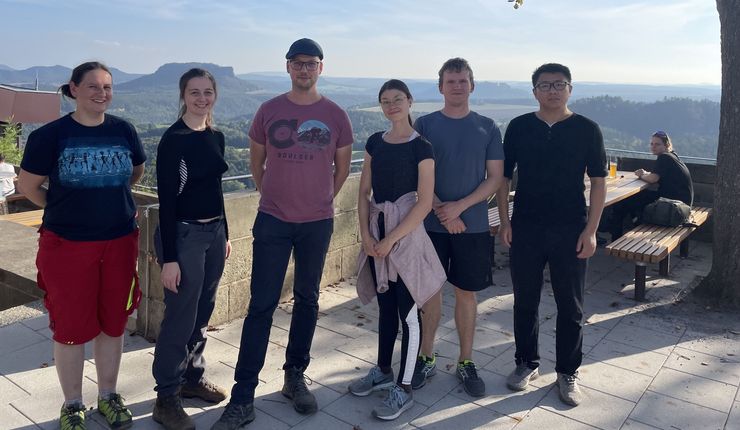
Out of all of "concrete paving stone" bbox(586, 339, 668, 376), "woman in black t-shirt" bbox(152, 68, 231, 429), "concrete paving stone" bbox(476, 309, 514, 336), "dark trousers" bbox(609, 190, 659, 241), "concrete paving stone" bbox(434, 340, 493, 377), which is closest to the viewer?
"woman in black t-shirt" bbox(152, 68, 231, 429)

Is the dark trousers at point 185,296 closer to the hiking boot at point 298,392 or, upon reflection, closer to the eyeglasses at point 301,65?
the hiking boot at point 298,392

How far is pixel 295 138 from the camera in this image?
10.3ft

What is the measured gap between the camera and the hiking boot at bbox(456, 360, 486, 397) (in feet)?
11.7

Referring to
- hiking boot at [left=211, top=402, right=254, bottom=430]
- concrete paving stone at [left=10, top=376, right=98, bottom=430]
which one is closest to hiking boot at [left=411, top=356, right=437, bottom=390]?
hiking boot at [left=211, top=402, right=254, bottom=430]

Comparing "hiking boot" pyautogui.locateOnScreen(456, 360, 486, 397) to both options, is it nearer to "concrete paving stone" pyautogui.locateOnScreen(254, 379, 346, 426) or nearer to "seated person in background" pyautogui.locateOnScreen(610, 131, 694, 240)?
"concrete paving stone" pyautogui.locateOnScreen(254, 379, 346, 426)

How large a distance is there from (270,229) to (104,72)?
1.21m

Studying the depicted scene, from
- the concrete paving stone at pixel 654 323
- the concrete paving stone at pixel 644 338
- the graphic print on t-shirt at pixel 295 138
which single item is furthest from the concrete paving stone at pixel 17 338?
the concrete paving stone at pixel 654 323

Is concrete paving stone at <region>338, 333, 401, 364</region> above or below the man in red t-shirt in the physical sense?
below

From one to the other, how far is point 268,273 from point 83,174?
1.10 m

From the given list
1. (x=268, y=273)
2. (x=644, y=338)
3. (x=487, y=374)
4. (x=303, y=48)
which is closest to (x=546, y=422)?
(x=487, y=374)

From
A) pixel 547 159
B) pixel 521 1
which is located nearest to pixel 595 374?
pixel 547 159

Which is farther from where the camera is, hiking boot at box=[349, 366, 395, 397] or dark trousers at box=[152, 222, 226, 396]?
hiking boot at box=[349, 366, 395, 397]

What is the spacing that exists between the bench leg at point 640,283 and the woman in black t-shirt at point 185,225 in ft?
14.7

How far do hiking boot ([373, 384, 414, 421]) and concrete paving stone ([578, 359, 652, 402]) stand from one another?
1360 mm
